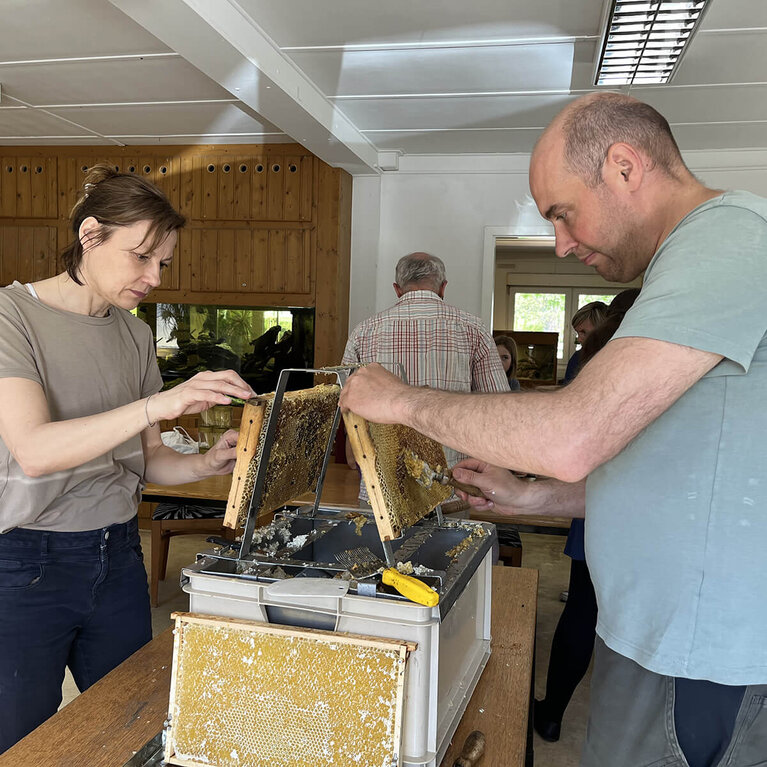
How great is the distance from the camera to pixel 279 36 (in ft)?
11.3

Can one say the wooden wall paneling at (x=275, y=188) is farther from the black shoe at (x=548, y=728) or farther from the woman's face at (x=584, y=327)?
the black shoe at (x=548, y=728)

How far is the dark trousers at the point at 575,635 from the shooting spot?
104 inches

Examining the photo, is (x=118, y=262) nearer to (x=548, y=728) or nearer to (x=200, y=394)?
(x=200, y=394)

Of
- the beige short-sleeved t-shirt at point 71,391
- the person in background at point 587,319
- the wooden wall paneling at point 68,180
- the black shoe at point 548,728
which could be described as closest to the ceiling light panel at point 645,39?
the person in background at point 587,319

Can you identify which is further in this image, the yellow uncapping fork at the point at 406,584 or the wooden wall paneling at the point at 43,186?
the wooden wall paneling at the point at 43,186

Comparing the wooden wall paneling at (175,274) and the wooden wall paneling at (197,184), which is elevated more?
the wooden wall paneling at (197,184)

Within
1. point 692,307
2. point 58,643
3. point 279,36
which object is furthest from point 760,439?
point 279,36

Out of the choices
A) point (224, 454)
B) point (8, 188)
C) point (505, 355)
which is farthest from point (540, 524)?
point (8, 188)

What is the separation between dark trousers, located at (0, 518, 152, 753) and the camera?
1442 mm

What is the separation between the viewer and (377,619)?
1117 millimetres

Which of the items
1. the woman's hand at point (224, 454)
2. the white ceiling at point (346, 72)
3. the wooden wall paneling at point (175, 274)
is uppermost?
the white ceiling at point (346, 72)

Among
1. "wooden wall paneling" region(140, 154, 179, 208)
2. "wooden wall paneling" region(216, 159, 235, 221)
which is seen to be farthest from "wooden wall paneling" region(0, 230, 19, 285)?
"wooden wall paneling" region(216, 159, 235, 221)

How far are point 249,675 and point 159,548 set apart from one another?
3.18m

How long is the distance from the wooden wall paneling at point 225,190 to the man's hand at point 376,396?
4.75 meters
